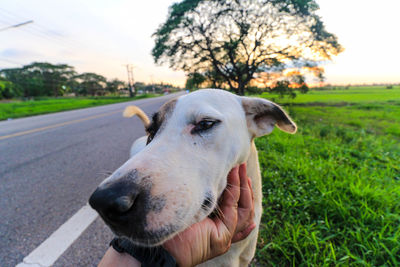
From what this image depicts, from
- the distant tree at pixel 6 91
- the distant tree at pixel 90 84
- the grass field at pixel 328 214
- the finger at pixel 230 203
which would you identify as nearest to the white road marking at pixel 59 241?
the finger at pixel 230 203

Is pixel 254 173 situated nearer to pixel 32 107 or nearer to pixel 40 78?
pixel 32 107

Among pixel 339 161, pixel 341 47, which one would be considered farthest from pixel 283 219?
pixel 341 47

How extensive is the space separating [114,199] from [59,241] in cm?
166

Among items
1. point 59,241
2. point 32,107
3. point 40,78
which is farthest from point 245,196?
point 40,78

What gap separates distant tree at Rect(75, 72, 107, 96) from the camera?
191ft

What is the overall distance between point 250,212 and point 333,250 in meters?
0.93

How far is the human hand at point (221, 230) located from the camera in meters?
1.05

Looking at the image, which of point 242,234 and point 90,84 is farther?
point 90,84

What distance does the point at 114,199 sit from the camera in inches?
29.5

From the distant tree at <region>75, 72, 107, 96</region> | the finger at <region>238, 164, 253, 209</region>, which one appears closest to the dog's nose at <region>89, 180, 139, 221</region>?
the finger at <region>238, 164, 253, 209</region>

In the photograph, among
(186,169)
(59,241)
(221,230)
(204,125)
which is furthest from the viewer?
(59,241)

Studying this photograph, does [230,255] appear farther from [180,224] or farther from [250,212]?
[180,224]

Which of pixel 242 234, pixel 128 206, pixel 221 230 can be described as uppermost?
pixel 128 206

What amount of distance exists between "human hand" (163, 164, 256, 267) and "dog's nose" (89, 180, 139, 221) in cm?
44
